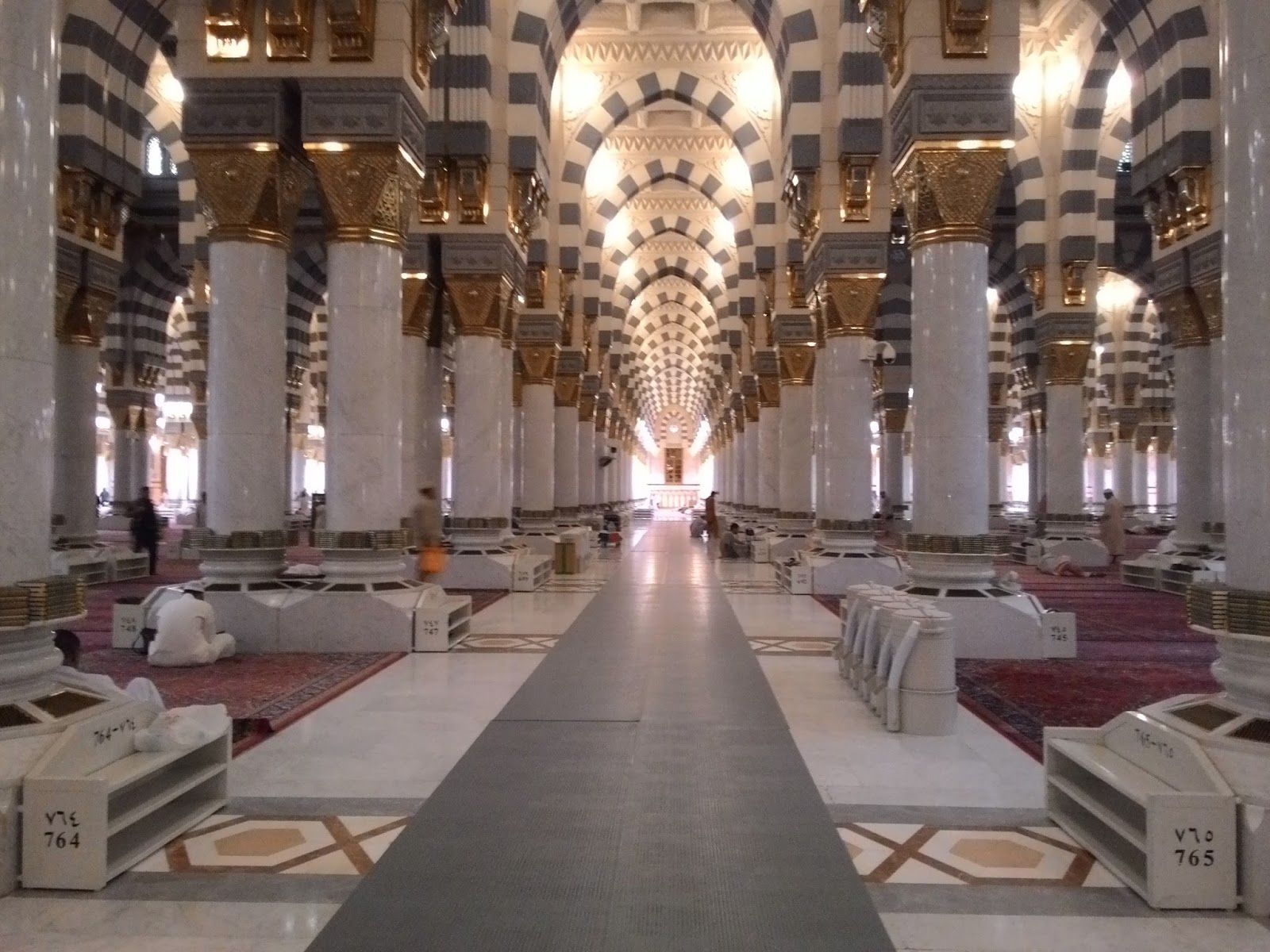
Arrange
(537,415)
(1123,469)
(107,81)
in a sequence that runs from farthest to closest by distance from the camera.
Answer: (1123,469), (537,415), (107,81)

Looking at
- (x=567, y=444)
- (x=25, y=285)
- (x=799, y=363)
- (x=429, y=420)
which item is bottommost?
(x=25, y=285)

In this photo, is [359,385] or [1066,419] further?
[1066,419]

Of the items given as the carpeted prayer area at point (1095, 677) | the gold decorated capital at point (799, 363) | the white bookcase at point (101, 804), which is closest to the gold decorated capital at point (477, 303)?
the gold decorated capital at point (799, 363)

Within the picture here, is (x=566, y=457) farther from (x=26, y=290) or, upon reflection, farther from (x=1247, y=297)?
(x=1247, y=297)

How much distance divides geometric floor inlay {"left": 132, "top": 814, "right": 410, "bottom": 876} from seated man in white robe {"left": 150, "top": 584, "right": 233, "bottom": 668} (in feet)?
10.2

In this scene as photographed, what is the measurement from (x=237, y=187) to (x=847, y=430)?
6373 mm

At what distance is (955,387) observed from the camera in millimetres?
7004

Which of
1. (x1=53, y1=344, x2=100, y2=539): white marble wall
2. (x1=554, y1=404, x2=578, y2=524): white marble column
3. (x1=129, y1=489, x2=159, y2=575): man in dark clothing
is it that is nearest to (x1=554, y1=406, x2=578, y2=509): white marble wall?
(x1=554, y1=404, x2=578, y2=524): white marble column

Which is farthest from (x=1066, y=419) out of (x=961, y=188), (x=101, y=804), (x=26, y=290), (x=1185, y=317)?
(x=101, y=804)

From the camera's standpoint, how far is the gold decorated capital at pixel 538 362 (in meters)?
15.0

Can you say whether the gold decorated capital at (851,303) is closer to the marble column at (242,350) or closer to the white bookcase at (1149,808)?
the marble column at (242,350)

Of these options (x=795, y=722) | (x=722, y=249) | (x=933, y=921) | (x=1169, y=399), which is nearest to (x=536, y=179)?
(x=795, y=722)

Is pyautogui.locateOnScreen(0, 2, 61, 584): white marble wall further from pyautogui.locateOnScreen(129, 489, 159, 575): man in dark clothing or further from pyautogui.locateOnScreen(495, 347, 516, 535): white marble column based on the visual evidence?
pyautogui.locateOnScreen(129, 489, 159, 575): man in dark clothing

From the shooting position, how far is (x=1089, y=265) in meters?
14.0
